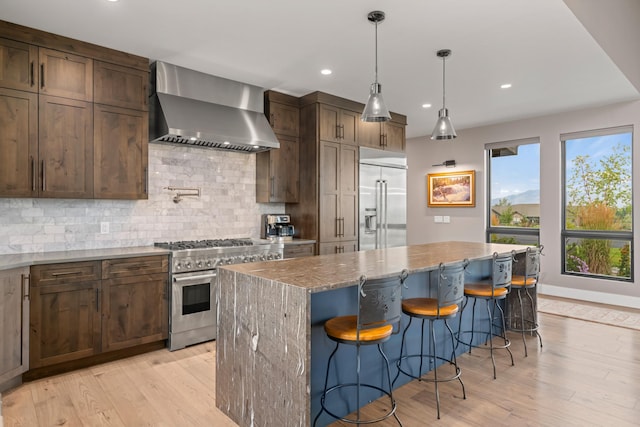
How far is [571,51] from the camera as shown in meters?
3.48

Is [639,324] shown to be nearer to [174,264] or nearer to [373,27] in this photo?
[373,27]

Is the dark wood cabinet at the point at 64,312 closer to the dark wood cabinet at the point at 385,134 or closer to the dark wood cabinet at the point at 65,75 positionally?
the dark wood cabinet at the point at 65,75

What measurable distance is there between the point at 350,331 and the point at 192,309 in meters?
2.15

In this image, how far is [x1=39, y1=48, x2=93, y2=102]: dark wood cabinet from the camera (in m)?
3.17

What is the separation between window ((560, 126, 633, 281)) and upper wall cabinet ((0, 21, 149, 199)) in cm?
578

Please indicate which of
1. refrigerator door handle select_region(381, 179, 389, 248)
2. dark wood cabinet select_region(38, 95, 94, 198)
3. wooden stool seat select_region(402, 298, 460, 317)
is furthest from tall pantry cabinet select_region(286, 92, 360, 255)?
dark wood cabinet select_region(38, 95, 94, 198)

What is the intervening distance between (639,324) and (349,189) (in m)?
3.66

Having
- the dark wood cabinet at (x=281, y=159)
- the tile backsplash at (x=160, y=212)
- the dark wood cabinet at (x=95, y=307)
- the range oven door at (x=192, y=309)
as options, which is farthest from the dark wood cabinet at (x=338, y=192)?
the dark wood cabinet at (x=95, y=307)

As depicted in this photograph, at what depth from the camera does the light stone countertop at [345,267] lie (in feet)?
6.68

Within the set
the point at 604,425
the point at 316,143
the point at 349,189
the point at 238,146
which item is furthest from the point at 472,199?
the point at 604,425

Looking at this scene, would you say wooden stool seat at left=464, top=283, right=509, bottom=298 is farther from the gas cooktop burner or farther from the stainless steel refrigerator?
the gas cooktop burner

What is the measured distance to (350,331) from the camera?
6.89ft

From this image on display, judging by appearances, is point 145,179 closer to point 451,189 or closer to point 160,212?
point 160,212

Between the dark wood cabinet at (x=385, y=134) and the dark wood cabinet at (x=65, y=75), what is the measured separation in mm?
3157
